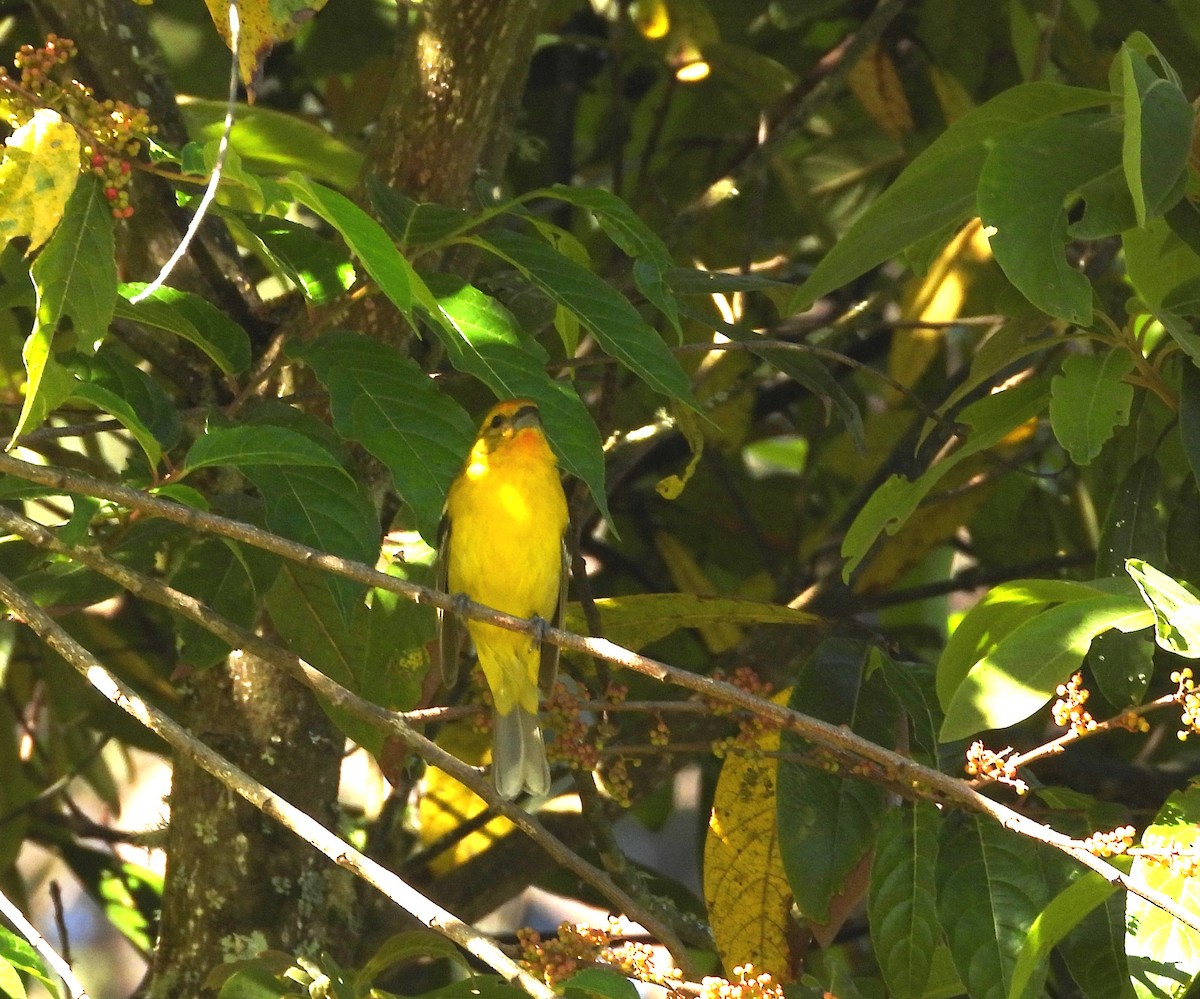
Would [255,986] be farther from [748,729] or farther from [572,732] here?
[748,729]

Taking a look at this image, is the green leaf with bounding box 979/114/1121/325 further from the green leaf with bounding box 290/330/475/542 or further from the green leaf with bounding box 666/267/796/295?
the green leaf with bounding box 290/330/475/542

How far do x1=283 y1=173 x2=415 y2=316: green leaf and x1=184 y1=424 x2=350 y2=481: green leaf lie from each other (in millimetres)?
270

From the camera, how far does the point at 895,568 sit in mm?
4512

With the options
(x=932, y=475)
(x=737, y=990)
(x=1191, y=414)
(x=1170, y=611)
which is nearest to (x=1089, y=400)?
(x=1191, y=414)

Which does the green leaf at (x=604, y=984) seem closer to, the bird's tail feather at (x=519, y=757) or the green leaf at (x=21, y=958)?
the green leaf at (x=21, y=958)

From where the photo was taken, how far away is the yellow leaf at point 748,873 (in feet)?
9.16

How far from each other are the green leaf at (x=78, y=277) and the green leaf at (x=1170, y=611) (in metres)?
1.45

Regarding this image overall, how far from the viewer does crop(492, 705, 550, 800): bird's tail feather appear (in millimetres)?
3180

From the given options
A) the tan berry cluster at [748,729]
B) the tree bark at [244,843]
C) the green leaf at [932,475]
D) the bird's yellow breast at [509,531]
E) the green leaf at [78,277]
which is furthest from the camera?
the bird's yellow breast at [509,531]

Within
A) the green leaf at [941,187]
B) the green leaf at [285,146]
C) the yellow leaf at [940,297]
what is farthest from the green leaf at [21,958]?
the yellow leaf at [940,297]

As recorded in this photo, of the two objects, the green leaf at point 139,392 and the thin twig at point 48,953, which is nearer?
the thin twig at point 48,953

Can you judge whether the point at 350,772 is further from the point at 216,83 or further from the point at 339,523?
the point at 339,523

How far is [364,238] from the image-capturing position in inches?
80.0

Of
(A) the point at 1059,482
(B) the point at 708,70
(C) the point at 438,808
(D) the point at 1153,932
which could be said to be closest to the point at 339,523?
(D) the point at 1153,932
